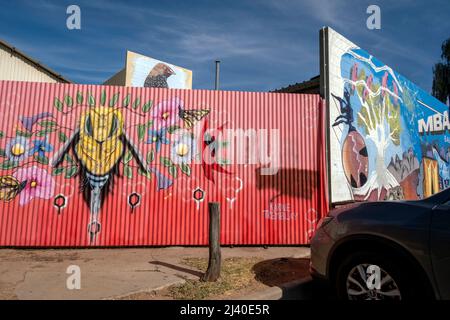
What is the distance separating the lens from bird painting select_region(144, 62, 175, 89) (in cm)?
2047

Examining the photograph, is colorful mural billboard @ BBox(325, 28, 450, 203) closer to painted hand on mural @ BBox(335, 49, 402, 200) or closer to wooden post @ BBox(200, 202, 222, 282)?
painted hand on mural @ BBox(335, 49, 402, 200)

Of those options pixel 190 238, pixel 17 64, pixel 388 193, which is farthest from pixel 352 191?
pixel 17 64

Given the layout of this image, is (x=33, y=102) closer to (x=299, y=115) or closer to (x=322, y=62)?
(x=299, y=115)

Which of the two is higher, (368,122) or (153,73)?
(153,73)

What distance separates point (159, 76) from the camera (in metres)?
21.2

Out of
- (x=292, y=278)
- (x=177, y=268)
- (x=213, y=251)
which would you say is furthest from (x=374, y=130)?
(x=177, y=268)

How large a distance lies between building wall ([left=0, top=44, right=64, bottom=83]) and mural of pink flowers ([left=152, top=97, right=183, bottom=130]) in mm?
10260

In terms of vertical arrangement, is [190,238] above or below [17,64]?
below

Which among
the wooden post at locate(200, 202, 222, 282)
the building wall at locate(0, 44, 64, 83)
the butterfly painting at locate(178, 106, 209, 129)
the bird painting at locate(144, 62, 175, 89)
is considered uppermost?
the bird painting at locate(144, 62, 175, 89)

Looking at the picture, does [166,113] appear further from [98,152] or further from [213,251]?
[213,251]

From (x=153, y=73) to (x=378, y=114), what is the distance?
1470cm

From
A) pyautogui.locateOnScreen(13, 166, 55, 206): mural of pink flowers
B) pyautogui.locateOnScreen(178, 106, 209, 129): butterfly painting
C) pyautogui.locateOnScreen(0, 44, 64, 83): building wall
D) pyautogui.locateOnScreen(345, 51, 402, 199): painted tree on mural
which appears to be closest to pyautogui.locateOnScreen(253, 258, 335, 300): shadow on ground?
pyautogui.locateOnScreen(178, 106, 209, 129): butterfly painting

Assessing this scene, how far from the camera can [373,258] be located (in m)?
3.20
